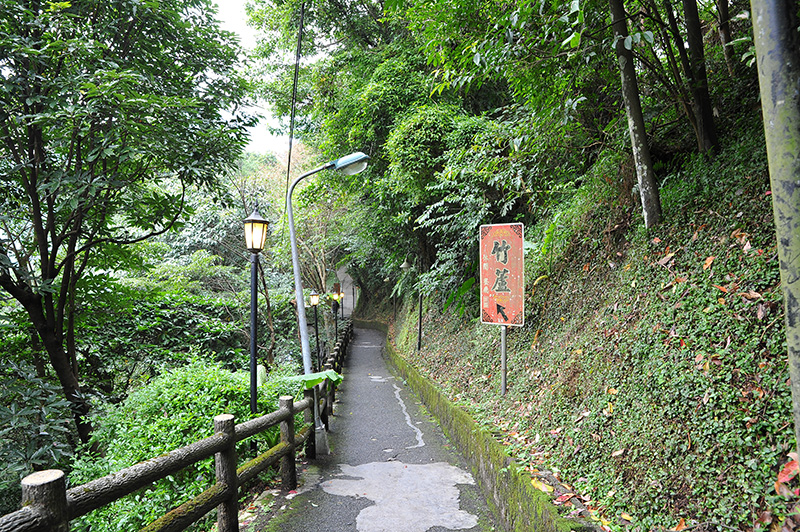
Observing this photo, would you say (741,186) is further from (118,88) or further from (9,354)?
(9,354)

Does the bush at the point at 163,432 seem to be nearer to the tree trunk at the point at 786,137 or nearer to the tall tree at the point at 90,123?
the tall tree at the point at 90,123

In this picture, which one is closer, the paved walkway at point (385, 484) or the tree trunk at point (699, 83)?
the paved walkway at point (385, 484)

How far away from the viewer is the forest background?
275 centimetres

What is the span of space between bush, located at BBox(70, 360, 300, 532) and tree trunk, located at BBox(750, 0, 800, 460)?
4561mm

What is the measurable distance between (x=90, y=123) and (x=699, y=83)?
22.2 feet

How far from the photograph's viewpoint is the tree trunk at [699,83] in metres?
4.07

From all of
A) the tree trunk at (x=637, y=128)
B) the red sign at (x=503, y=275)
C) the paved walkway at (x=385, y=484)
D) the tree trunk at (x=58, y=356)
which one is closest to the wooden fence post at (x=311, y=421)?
the paved walkway at (x=385, y=484)

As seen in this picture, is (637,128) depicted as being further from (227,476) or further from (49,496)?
(49,496)

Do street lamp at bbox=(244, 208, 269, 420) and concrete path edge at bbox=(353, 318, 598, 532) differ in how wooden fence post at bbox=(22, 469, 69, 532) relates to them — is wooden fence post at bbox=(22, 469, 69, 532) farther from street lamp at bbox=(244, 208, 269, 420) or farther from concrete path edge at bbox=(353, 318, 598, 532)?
street lamp at bbox=(244, 208, 269, 420)

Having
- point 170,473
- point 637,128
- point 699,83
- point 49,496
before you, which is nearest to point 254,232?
point 170,473

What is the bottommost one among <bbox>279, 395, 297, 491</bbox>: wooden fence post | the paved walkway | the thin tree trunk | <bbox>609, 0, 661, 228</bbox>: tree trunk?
the paved walkway

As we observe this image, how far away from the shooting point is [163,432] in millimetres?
4262

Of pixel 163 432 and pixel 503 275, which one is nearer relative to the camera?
pixel 163 432

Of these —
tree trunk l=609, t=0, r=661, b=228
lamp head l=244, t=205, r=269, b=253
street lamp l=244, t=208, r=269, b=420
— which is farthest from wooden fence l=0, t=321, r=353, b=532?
tree trunk l=609, t=0, r=661, b=228
